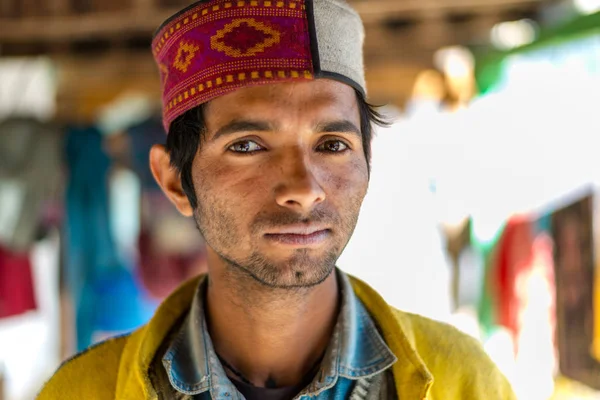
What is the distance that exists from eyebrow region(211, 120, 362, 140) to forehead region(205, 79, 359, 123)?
2cm

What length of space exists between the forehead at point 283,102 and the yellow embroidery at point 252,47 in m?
0.08

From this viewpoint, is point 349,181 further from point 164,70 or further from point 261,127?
point 164,70

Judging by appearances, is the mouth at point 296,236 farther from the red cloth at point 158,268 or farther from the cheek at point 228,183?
the red cloth at point 158,268

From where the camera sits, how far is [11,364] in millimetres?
5680

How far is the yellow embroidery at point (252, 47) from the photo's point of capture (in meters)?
1.48

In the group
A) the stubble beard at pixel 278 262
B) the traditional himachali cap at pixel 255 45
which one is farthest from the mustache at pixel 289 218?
the traditional himachali cap at pixel 255 45

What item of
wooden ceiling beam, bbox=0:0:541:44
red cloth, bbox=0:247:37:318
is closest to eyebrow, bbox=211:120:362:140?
wooden ceiling beam, bbox=0:0:541:44

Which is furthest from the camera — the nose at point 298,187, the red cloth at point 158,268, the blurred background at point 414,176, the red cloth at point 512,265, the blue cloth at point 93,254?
the red cloth at point 158,268

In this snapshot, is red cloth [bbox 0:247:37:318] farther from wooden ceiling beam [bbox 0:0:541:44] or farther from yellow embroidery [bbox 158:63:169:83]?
yellow embroidery [bbox 158:63:169:83]

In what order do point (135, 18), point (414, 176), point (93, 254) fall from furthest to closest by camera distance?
point (93, 254), point (135, 18), point (414, 176)

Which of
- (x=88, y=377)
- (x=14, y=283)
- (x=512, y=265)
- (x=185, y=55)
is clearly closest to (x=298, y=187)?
(x=185, y=55)

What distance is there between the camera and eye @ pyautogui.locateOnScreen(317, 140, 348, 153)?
1534 millimetres

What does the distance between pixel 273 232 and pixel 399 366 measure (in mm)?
434

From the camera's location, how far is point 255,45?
148cm
